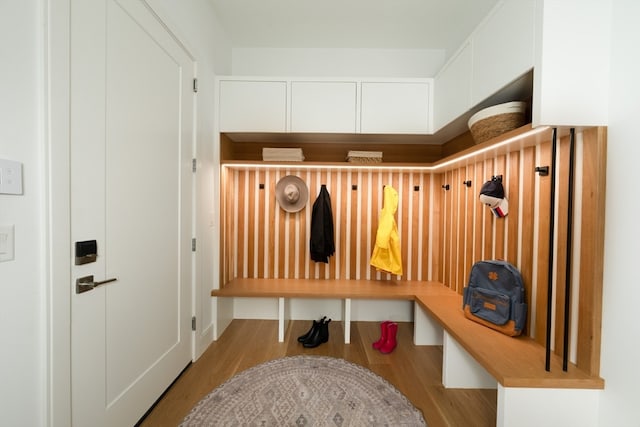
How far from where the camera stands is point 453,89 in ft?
6.03

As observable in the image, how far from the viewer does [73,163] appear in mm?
980

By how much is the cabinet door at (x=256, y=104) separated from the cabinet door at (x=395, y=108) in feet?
2.42

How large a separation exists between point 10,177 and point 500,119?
221 centimetres

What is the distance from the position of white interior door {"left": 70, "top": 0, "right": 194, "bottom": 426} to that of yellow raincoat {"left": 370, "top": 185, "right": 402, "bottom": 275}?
1644mm

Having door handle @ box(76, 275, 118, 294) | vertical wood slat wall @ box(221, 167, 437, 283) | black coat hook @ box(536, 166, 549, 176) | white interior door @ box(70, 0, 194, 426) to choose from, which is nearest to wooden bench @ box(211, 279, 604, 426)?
vertical wood slat wall @ box(221, 167, 437, 283)

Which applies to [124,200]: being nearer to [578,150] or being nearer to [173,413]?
[173,413]

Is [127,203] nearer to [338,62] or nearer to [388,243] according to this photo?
[388,243]

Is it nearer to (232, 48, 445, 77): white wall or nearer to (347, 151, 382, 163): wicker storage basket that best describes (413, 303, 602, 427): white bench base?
(347, 151, 382, 163): wicker storage basket

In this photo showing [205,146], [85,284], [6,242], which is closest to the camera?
[6,242]

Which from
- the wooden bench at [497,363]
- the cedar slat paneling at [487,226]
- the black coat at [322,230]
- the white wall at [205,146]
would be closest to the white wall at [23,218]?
the white wall at [205,146]

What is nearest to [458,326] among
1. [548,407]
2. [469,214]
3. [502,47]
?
[548,407]

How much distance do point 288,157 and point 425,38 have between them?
1751 millimetres

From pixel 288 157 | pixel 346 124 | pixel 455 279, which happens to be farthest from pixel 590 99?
pixel 288 157

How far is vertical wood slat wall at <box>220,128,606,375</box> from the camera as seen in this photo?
4.16 ft
